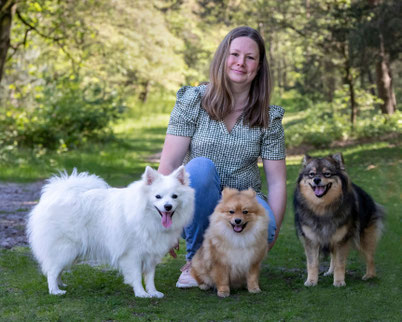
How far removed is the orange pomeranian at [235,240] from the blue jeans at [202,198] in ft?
0.50

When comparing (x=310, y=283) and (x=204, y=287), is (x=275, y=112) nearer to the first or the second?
(x=310, y=283)

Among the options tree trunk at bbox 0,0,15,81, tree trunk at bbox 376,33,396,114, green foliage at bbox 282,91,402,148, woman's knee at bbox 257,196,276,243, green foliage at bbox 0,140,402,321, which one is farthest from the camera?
green foliage at bbox 282,91,402,148

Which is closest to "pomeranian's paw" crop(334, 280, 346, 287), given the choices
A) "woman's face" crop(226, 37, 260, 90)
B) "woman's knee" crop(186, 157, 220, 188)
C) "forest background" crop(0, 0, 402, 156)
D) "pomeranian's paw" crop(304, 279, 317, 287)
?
"pomeranian's paw" crop(304, 279, 317, 287)

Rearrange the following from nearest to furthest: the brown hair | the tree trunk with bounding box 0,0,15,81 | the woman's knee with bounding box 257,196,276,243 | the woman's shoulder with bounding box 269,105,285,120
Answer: the woman's knee with bounding box 257,196,276,243 < the brown hair < the woman's shoulder with bounding box 269,105,285,120 < the tree trunk with bounding box 0,0,15,81

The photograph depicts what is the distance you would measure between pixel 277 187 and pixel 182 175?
2.90ft

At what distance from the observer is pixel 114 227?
3670mm

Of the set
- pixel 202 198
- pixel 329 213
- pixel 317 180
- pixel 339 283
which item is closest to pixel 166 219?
pixel 202 198

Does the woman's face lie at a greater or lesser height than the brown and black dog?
greater

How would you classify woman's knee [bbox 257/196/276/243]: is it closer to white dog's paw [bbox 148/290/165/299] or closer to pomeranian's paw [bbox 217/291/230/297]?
pomeranian's paw [bbox 217/291/230/297]

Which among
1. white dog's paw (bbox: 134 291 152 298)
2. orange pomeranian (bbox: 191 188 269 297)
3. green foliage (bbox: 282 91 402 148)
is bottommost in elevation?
white dog's paw (bbox: 134 291 152 298)

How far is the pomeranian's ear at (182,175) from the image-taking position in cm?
354

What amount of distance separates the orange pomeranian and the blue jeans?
153mm

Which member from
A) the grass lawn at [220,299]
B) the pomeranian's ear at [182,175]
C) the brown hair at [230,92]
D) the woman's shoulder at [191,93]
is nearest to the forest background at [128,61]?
the grass lawn at [220,299]

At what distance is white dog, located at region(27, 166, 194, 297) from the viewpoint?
360cm
